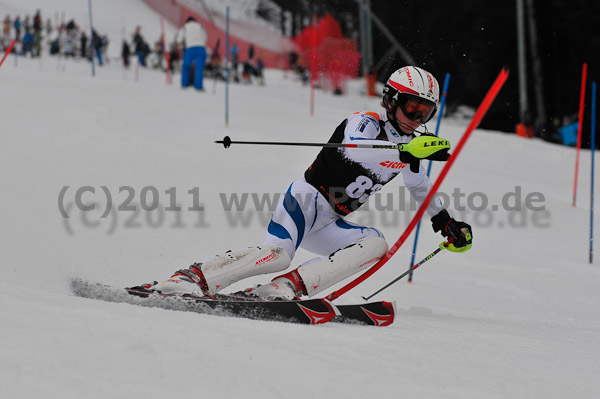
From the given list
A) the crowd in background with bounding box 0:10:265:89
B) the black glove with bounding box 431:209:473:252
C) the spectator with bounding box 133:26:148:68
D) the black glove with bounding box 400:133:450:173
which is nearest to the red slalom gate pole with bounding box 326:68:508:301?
the black glove with bounding box 400:133:450:173

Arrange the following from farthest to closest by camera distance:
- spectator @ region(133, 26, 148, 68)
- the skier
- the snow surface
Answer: spectator @ region(133, 26, 148, 68) → the skier → the snow surface

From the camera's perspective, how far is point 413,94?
3629 millimetres

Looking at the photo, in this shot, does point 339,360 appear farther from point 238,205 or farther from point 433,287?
point 238,205

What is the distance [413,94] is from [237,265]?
1.41m

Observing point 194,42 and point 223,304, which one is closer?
point 223,304

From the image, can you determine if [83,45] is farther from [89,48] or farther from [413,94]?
[413,94]

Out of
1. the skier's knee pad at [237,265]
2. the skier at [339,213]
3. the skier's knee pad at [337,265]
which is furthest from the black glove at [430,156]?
the skier's knee pad at [237,265]

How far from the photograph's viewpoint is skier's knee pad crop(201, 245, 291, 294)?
3428mm

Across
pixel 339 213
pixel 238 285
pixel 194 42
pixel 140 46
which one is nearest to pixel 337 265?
pixel 339 213

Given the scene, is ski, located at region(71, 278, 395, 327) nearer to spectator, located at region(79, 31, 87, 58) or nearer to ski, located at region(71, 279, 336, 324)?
ski, located at region(71, 279, 336, 324)

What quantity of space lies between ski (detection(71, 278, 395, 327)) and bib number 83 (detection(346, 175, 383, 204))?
74 centimetres

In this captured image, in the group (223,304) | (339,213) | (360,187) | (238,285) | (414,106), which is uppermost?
(414,106)

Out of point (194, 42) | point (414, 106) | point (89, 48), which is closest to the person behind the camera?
point (414, 106)

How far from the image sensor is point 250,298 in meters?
3.36
